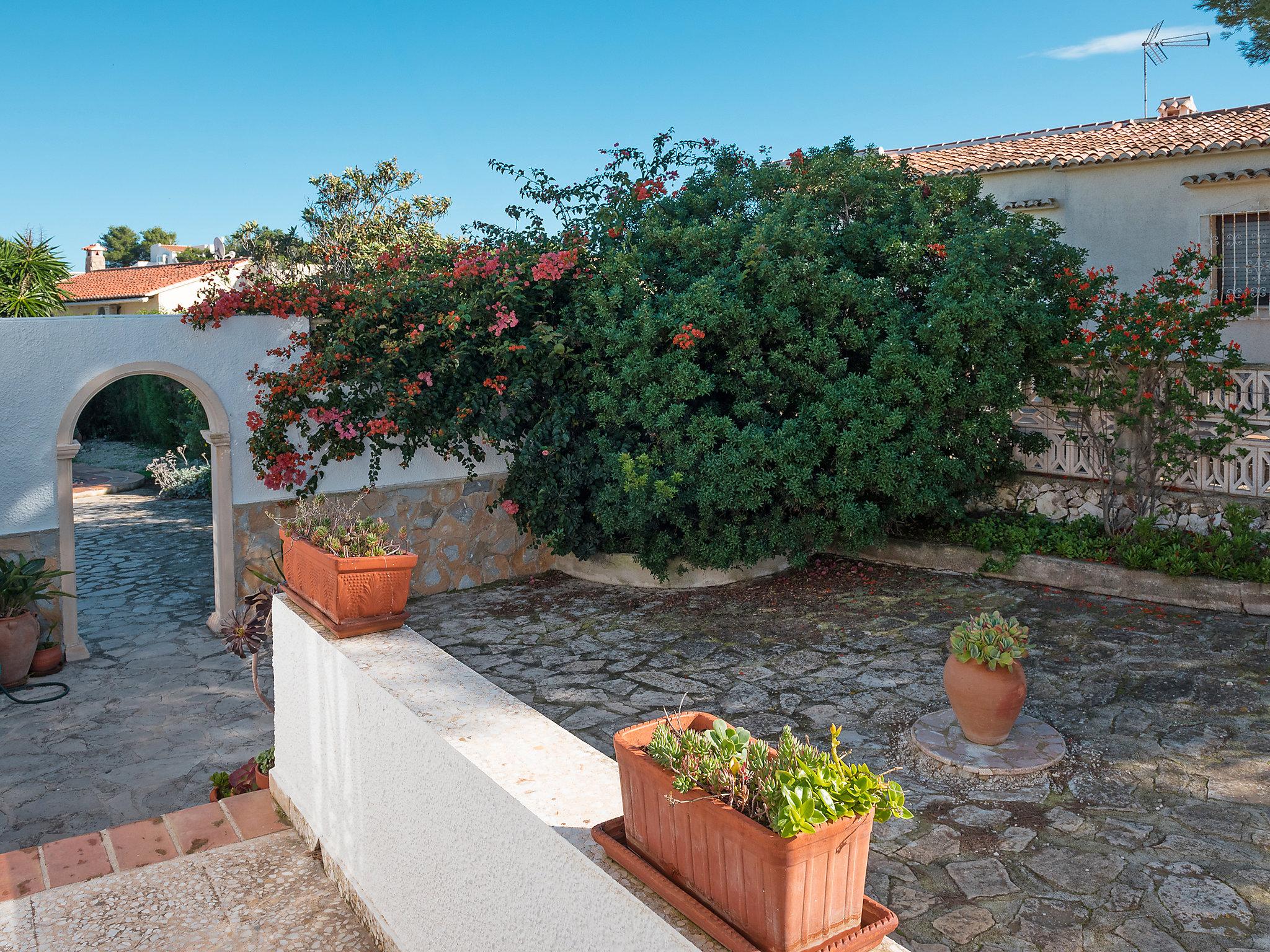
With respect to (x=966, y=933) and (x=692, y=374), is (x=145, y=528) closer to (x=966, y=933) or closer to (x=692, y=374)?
(x=692, y=374)

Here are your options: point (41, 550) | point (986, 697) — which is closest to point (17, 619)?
point (41, 550)

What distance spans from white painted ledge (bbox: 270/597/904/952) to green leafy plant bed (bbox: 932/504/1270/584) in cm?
588

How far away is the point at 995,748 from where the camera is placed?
15.3 feet

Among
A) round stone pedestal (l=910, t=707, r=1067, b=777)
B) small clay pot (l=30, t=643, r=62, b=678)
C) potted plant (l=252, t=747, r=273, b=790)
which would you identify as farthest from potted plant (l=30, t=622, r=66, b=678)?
round stone pedestal (l=910, t=707, r=1067, b=777)

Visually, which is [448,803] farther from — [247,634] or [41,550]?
[41,550]

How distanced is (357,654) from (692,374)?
4586 mm

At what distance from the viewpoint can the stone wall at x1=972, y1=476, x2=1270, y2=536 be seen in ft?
24.0

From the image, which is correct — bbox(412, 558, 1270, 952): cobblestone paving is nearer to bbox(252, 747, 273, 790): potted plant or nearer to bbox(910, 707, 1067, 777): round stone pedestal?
bbox(910, 707, 1067, 777): round stone pedestal

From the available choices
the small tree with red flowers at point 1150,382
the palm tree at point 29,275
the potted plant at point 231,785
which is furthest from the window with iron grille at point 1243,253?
the palm tree at point 29,275

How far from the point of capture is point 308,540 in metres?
4.03

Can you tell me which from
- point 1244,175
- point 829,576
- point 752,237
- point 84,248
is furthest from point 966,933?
point 84,248

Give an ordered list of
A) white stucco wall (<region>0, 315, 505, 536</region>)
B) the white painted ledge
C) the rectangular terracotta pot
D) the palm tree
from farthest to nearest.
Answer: the palm tree, white stucco wall (<region>0, 315, 505, 536</region>), the white painted ledge, the rectangular terracotta pot

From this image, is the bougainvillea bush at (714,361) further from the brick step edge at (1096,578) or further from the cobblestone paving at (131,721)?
the cobblestone paving at (131,721)

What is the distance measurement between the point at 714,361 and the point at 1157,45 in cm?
1458
